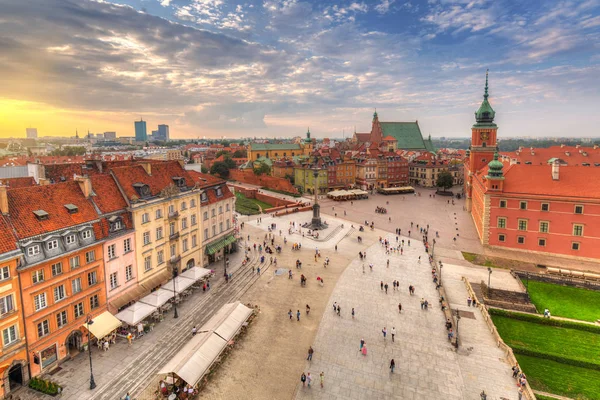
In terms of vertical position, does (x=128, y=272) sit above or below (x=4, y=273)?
below

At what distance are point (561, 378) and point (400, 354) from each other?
36.9 feet

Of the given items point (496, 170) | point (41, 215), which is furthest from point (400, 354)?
point (496, 170)

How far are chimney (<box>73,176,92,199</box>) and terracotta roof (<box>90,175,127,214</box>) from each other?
63cm

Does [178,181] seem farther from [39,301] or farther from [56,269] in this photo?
[39,301]

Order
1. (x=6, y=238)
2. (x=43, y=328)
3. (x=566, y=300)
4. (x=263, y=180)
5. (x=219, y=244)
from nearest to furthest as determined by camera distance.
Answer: (x=6, y=238) < (x=43, y=328) < (x=566, y=300) < (x=219, y=244) < (x=263, y=180)

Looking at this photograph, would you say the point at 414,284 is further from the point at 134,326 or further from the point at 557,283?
the point at 134,326

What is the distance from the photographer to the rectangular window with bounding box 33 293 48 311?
2309 cm

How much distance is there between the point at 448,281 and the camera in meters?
40.3

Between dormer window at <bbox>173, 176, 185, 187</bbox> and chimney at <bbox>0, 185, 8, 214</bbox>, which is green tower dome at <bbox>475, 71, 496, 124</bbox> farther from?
chimney at <bbox>0, 185, 8, 214</bbox>

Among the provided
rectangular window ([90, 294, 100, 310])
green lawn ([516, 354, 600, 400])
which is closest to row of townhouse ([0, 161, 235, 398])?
rectangular window ([90, 294, 100, 310])

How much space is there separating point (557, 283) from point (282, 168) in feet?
279

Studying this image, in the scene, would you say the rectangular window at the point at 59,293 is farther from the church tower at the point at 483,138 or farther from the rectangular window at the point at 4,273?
the church tower at the point at 483,138

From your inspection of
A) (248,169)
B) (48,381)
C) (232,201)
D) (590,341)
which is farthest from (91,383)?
(248,169)

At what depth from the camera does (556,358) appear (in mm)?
26312
